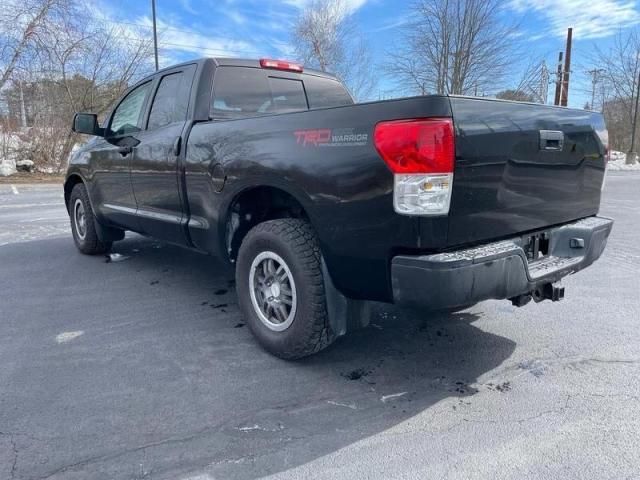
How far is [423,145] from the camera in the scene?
227 cm

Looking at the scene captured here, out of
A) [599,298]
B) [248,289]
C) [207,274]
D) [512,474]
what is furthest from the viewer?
[207,274]

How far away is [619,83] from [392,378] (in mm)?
39966

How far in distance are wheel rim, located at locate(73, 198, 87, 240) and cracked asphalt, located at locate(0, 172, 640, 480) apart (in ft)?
4.50

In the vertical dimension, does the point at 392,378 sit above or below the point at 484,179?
below

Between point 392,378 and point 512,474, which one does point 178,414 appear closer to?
point 392,378

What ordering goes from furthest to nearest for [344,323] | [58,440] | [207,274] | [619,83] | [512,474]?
[619,83] < [207,274] < [344,323] < [58,440] < [512,474]

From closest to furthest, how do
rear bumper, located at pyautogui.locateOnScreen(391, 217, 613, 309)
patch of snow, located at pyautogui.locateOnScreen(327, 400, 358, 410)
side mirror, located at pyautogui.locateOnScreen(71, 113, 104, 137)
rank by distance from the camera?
rear bumper, located at pyautogui.locateOnScreen(391, 217, 613, 309) < patch of snow, located at pyautogui.locateOnScreen(327, 400, 358, 410) < side mirror, located at pyautogui.locateOnScreen(71, 113, 104, 137)

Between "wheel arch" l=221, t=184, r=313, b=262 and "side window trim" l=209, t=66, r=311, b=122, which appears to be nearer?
"wheel arch" l=221, t=184, r=313, b=262

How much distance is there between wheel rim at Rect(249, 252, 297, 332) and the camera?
3.06 meters

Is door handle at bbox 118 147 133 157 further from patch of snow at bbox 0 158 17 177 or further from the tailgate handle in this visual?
patch of snow at bbox 0 158 17 177

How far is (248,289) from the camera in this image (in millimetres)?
3322

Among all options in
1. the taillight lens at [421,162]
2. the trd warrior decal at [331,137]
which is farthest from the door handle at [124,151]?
the taillight lens at [421,162]

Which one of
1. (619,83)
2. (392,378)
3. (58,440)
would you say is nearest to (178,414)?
(58,440)

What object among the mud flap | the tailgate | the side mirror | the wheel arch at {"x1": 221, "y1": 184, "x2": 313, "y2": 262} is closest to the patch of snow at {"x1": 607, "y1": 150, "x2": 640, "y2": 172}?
the tailgate
